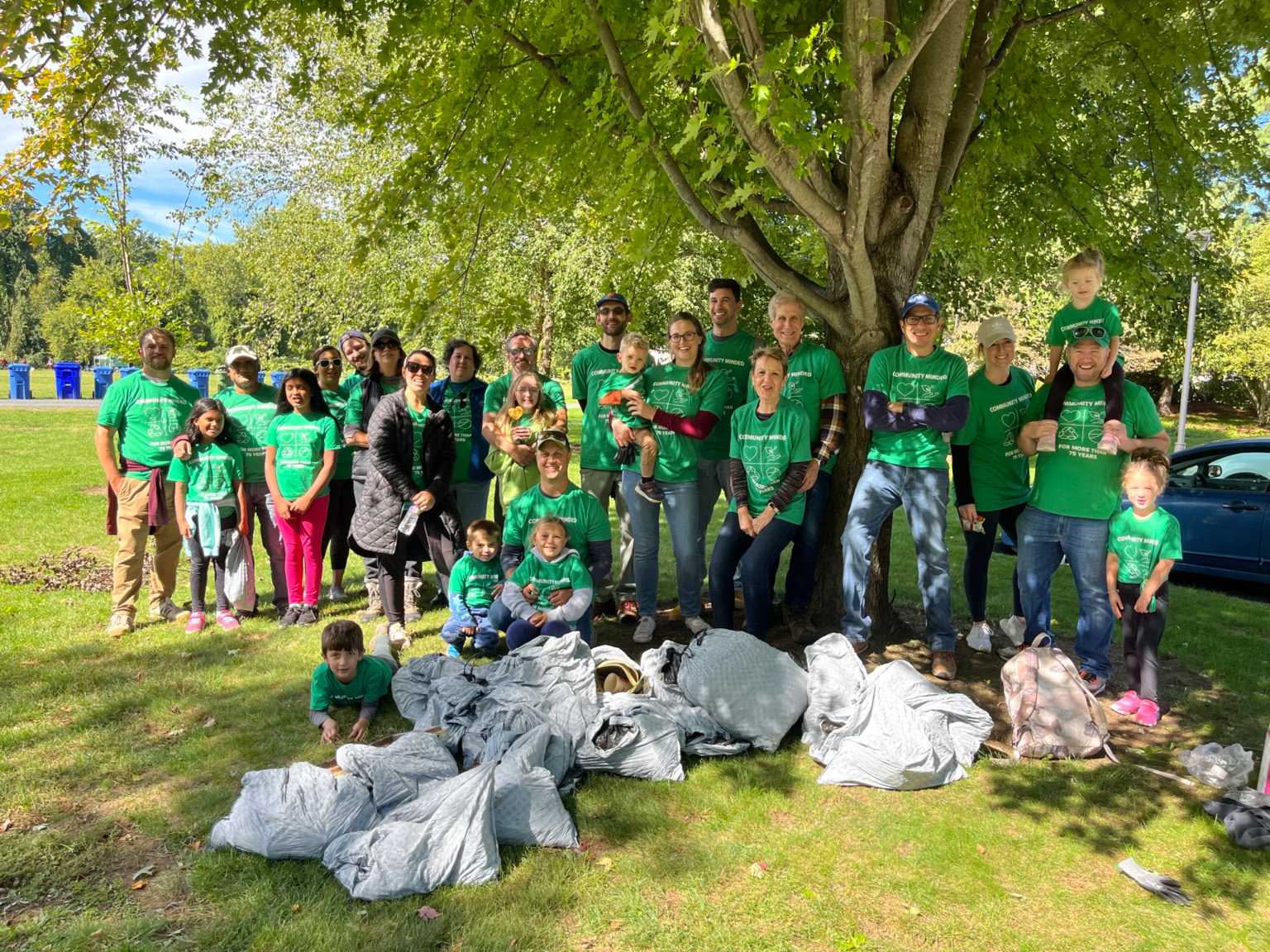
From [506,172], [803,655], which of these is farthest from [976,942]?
[506,172]

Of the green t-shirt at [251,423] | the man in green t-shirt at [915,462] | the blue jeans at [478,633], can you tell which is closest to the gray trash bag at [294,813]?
the blue jeans at [478,633]

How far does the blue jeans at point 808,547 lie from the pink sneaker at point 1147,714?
6.76 ft

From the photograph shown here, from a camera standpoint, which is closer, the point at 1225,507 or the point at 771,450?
the point at 771,450

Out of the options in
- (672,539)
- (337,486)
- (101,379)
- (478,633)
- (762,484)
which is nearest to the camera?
(762,484)

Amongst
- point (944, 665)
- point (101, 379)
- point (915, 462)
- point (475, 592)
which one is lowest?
point (944, 665)

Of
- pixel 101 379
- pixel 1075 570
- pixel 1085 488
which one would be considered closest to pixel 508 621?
A: pixel 1075 570

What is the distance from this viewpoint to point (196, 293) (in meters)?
71.3

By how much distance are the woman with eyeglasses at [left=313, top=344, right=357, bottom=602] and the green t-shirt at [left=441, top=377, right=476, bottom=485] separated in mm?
804

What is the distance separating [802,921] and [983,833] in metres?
1.09

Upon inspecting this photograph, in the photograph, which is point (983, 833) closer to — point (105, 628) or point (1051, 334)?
point (1051, 334)

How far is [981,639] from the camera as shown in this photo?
19.2 feet

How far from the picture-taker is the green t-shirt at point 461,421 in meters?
6.81

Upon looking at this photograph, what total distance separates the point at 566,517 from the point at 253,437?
Result: 284 cm

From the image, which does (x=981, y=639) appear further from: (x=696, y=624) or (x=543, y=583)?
(x=543, y=583)
